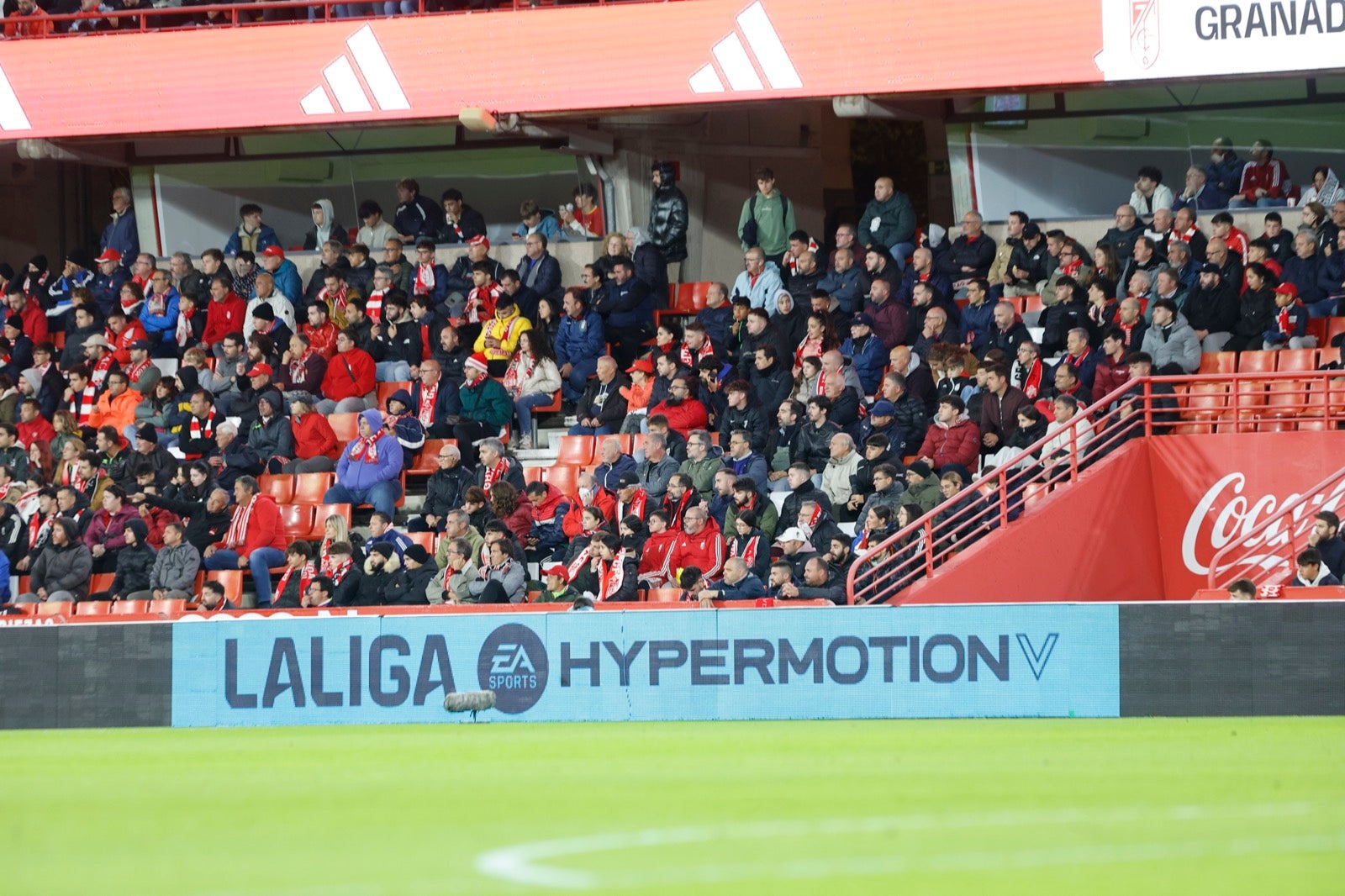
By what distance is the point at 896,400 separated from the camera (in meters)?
16.1

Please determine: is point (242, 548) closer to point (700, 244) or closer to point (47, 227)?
point (700, 244)

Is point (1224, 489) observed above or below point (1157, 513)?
above

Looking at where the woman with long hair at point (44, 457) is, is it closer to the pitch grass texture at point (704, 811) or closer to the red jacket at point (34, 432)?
the red jacket at point (34, 432)

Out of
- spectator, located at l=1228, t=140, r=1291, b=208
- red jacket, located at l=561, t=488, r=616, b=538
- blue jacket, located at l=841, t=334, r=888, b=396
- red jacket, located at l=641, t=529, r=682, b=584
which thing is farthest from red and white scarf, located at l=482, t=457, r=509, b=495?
spectator, located at l=1228, t=140, r=1291, b=208

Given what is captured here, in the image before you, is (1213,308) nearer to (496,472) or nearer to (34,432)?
(496,472)

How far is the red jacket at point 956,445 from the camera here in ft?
50.6

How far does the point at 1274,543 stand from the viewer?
50.4 feet

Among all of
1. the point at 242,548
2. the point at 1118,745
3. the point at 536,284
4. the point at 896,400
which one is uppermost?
the point at 536,284

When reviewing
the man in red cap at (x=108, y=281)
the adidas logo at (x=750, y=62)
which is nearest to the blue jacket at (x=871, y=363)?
the adidas logo at (x=750, y=62)

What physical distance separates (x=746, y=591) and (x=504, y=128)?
6.69 metres

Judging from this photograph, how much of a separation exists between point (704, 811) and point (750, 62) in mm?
11350

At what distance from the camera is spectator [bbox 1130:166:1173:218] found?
702 inches

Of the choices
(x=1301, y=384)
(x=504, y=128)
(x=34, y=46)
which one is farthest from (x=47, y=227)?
(x=1301, y=384)

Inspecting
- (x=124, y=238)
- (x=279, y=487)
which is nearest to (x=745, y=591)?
(x=279, y=487)
